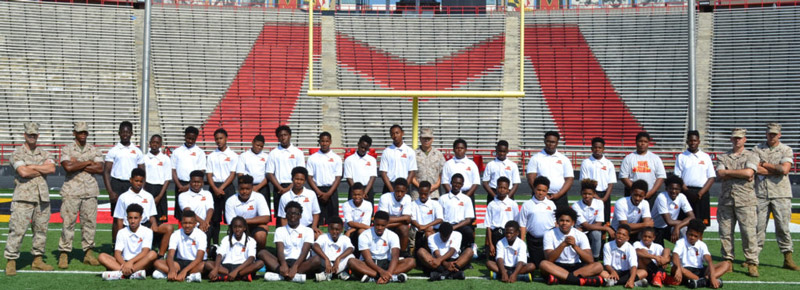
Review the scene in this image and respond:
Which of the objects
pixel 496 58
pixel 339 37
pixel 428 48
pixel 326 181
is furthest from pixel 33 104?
pixel 326 181

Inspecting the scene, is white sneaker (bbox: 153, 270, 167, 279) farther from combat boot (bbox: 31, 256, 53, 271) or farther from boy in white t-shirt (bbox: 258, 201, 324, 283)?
combat boot (bbox: 31, 256, 53, 271)

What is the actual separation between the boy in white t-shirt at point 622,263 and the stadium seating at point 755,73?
48.3 feet

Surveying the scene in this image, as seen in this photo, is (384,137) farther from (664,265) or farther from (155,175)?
(664,265)

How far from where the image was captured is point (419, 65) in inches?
943

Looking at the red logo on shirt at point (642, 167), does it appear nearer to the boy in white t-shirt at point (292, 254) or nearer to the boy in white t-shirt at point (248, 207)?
the boy in white t-shirt at point (292, 254)

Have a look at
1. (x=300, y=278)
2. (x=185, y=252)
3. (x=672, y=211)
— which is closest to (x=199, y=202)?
(x=185, y=252)

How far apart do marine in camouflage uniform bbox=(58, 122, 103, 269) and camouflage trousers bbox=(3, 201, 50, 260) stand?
0.24 meters

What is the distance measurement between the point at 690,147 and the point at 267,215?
4.96 meters

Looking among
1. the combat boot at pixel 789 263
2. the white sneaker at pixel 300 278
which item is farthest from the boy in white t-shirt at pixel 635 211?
the white sneaker at pixel 300 278

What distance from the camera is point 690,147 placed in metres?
8.66

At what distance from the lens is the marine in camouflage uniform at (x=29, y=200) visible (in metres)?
7.68

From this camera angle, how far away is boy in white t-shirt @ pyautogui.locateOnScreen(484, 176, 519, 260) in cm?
825

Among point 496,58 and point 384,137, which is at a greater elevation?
point 496,58

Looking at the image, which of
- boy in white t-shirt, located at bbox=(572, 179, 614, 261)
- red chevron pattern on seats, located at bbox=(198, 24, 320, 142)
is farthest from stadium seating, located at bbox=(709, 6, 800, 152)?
boy in white t-shirt, located at bbox=(572, 179, 614, 261)
